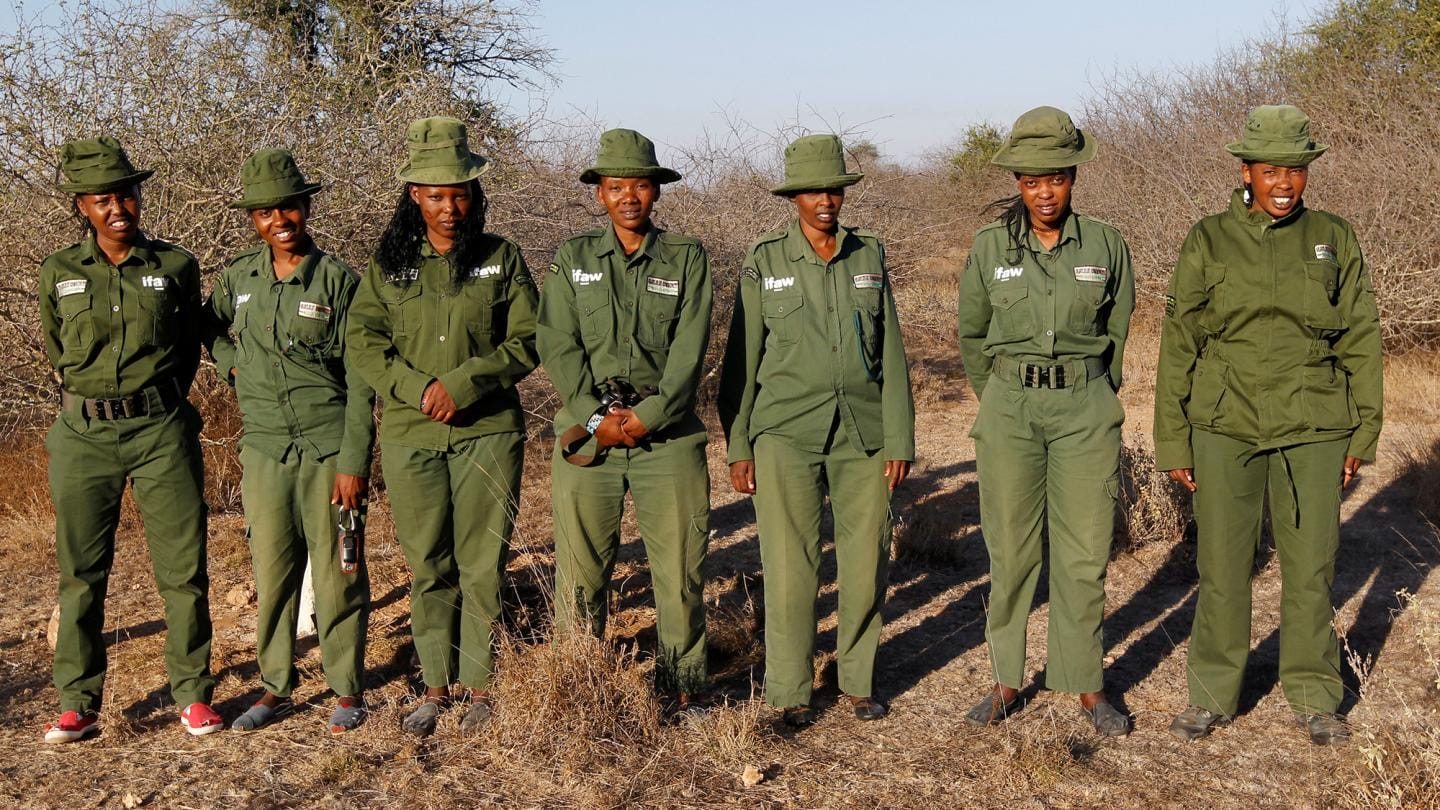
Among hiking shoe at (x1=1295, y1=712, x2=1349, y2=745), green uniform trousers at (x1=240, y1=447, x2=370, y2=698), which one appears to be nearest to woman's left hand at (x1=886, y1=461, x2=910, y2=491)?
hiking shoe at (x1=1295, y1=712, x2=1349, y2=745)

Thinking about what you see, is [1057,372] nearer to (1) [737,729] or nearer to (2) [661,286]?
(2) [661,286]

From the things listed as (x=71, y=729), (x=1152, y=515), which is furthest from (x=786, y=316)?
(x=1152, y=515)

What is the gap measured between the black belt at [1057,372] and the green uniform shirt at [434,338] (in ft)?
5.57

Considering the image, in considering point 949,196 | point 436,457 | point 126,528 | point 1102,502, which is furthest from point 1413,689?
point 949,196

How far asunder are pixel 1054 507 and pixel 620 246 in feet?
5.79

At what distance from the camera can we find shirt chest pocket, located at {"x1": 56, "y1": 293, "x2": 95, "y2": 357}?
4285 millimetres

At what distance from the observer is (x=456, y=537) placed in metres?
4.30

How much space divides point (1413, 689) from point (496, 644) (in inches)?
136

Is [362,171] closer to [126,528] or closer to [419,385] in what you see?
[126,528]

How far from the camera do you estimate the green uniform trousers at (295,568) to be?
431 cm

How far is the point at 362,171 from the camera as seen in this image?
24.7 feet

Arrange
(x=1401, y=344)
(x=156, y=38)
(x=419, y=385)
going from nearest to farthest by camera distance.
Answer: (x=419, y=385), (x=156, y=38), (x=1401, y=344)

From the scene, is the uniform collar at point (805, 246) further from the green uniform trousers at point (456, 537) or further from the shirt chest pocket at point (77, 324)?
the shirt chest pocket at point (77, 324)

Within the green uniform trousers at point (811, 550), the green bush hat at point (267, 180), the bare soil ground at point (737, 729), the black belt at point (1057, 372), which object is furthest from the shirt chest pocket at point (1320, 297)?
the green bush hat at point (267, 180)
